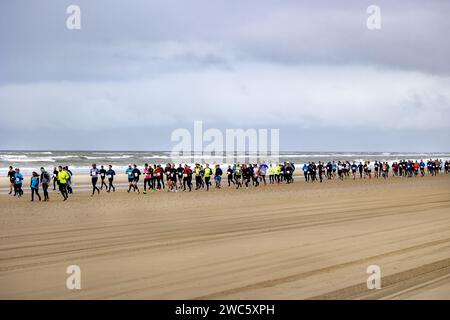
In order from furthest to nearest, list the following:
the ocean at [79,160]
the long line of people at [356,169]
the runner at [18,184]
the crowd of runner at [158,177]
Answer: the ocean at [79,160] → the long line of people at [356,169] → the runner at [18,184] → the crowd of runner at [158,177]

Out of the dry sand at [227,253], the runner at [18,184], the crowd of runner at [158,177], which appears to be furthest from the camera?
the runner at [18,184]

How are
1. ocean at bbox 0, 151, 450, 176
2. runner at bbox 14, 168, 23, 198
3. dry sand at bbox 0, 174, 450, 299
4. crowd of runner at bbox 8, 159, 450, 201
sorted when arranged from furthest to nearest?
ocean at bbox 0, 151, 450, 176, runner at bbox 14, 168, 23, 198, crowd of runner at bbox 8, 159, 450, 201, dry sand at bbox 0, 174, 450, 299

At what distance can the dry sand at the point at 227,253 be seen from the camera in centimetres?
844

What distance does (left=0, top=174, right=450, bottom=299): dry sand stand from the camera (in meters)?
8.44

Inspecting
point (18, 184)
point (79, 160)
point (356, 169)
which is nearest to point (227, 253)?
point (18, 184)

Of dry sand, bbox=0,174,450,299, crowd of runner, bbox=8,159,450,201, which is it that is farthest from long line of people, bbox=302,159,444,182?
dry sand, bbox=0,174,450,299

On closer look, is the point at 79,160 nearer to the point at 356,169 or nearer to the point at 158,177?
the point at 356,169

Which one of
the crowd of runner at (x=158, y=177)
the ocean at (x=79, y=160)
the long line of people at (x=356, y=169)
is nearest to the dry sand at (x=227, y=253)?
the crowd of runner at (x=158, y=177)

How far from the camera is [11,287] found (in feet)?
28.5

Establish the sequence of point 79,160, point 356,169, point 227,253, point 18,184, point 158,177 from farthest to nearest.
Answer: point 79,160, point 356,169, point 158,177, point 18,184, point 227,253

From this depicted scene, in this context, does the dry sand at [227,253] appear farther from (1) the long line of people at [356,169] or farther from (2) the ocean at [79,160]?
(2) the ocean at [79,160]

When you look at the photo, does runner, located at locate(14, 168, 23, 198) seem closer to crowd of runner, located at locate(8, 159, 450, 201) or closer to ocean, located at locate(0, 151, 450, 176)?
crowd of runner, located at locate(8, 159, 450, 201)

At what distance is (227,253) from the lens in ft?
37.8
